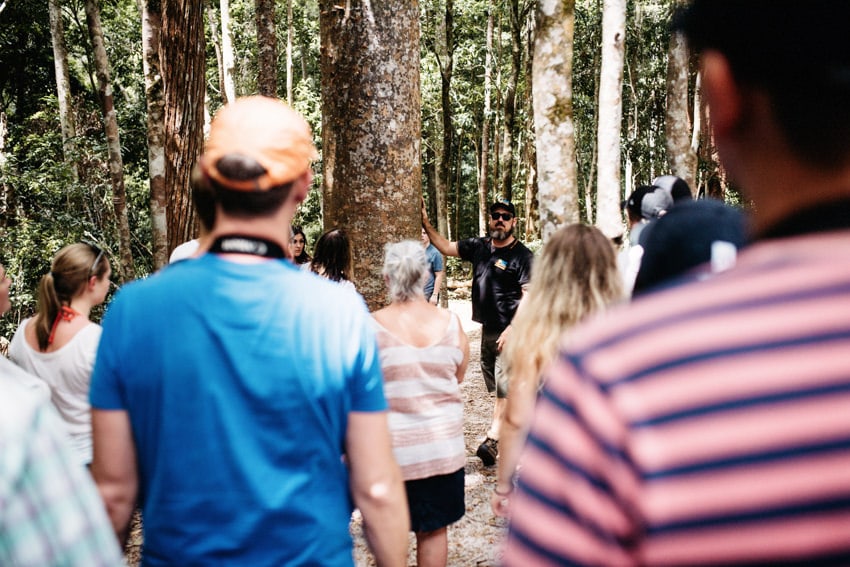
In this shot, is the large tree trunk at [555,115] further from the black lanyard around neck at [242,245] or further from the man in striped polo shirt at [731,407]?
the man in striped polo shirt at [731,407]

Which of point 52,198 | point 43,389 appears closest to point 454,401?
point 43,389

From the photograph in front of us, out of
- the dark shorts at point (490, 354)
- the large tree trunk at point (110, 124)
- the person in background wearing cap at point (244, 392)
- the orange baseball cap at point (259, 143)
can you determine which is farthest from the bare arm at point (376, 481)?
the large tree trunk at point (110, 124)

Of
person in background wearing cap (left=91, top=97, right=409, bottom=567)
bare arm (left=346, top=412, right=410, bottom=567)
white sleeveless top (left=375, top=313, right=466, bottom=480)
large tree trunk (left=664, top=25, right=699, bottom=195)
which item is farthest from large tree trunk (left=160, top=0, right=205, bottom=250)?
large tree trunk (left=664, top=25, right=699, bottom=195)

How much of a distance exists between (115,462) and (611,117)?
8.30m

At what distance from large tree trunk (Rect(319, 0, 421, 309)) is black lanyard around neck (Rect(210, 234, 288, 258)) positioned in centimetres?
232

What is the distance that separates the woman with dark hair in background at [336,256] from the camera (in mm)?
4359

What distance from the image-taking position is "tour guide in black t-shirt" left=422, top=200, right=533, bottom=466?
693 cm

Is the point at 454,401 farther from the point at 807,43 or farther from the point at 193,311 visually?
the point at 807,43

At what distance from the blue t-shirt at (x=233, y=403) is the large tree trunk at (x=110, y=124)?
33.5ft

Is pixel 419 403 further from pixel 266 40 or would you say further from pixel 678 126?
pixel 678 126

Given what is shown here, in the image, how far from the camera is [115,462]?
1838 millimetres

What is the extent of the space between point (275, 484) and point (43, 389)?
186 cm

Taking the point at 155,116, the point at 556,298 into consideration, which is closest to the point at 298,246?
the point at 155,116

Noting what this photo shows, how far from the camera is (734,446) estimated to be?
677 mm
